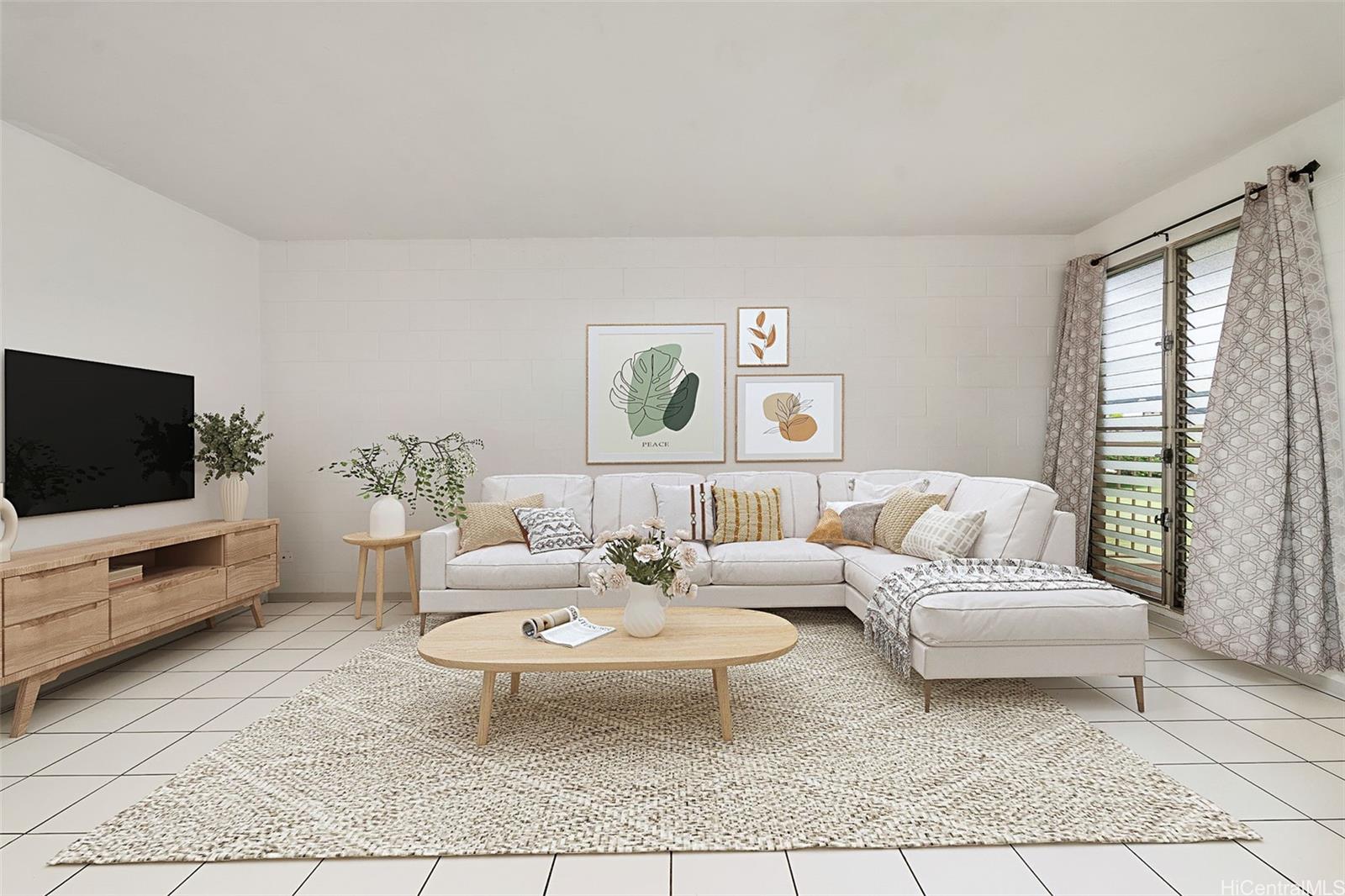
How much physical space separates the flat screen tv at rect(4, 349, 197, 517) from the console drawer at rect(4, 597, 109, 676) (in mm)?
618

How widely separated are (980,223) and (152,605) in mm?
5504

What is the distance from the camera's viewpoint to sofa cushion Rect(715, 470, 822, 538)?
15.3 feet

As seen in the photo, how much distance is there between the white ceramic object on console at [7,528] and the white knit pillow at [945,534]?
167 inches

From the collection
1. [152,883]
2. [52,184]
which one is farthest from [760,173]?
[152,883]

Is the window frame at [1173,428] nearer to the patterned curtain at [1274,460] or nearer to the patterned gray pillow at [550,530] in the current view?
the patterned curtain at [1274,460]

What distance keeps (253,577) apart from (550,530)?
6.09 feet

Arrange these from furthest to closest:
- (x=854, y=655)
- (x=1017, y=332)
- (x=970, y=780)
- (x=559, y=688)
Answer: (x=1017, y=332)
(x=854, y=655)
(x=559, y=688)
(x=970, y=780)

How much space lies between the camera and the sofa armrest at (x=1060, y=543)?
3443 millimetres

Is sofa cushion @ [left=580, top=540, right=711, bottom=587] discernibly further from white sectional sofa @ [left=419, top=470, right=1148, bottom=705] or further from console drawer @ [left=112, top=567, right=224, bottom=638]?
console drawer @ [left=112, top=567, right=224, bottom=638]

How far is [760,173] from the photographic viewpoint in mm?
3746

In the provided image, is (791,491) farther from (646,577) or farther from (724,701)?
(724,701)

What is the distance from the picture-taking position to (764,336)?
5012 millimetres

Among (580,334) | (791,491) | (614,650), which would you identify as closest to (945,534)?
(791,491)

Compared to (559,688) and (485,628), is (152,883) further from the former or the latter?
(559,688)
